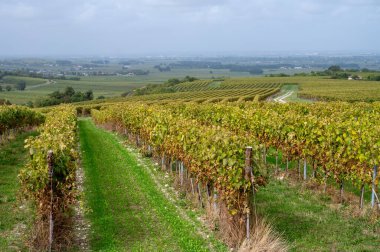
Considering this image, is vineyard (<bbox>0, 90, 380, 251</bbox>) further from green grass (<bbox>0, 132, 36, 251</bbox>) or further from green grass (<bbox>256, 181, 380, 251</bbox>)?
green grass (<bbox>0, 132, 36, 251</bbox>)

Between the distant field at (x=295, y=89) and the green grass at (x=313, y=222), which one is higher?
the green grass at (x=313, y=222)

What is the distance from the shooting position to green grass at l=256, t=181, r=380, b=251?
395 inches

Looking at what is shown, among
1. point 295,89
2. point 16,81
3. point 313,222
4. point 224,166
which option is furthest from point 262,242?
point 16,81

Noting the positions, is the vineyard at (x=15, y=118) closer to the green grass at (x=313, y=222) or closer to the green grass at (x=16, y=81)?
the green grass at (x=313, y=222)

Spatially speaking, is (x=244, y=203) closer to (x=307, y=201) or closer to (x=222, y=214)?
(x=222, y=214)

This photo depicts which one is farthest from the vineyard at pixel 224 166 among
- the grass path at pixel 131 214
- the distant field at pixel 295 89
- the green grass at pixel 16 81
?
the green grass at pixel 16 81

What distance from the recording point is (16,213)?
12.4 m

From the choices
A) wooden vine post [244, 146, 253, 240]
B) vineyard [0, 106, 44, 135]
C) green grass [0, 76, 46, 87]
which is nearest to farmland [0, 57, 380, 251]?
wooden vine post [244, 146, 253, 240]

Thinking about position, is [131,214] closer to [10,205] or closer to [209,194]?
[209,194]

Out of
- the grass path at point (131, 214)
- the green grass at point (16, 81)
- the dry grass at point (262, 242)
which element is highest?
the dry grass at point (262, 242)

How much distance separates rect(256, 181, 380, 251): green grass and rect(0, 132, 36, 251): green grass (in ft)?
21.6

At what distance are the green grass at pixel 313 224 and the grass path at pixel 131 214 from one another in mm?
2347

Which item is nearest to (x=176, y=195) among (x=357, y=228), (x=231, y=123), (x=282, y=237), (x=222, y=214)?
(x=222, y=214)

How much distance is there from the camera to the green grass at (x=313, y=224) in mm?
10023
